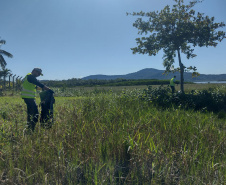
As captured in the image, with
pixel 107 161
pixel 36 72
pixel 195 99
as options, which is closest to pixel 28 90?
pixel 36 72

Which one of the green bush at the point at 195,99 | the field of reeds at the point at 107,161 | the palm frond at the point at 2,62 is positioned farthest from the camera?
the palm frond at the point at 2,62

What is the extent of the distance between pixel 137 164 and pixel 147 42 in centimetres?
1115

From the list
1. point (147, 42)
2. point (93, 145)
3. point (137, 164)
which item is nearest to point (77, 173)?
point (93, 145)

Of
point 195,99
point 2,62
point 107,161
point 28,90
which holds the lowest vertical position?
point 107,161

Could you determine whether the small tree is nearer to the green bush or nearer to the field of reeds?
the green bush

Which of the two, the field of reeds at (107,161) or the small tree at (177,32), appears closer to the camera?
the field of reeds at (107,161)

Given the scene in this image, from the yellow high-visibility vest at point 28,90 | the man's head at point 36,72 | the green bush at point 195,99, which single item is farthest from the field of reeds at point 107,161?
the green bush at point 195,99

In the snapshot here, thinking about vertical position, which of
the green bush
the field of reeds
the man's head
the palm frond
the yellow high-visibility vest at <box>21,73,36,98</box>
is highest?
the palm frond

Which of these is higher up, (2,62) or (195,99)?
(2,62)

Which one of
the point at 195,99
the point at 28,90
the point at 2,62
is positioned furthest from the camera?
the point at 2,62

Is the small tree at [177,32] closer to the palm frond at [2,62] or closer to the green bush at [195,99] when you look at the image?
the green bush at [195,99]

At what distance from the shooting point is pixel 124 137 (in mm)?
3453

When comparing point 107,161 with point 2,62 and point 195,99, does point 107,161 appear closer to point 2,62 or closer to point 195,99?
point 195,99

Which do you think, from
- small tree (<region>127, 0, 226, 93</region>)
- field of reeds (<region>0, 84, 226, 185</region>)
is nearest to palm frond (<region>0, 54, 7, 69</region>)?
small tree (<region>127, 0, 226, 93</region>)
